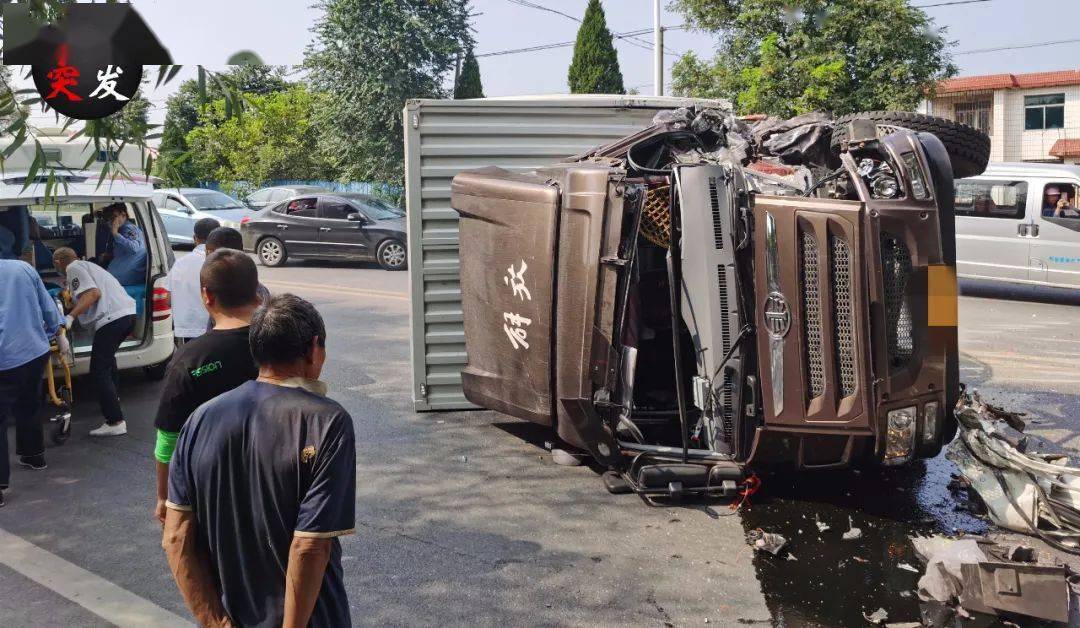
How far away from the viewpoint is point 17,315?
633 cm

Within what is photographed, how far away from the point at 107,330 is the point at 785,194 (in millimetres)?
5176

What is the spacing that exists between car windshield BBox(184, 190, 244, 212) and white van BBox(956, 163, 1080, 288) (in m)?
16.3

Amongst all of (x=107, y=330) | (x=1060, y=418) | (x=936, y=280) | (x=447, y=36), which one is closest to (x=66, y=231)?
(x=107, y=330)

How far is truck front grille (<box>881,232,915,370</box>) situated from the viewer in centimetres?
528

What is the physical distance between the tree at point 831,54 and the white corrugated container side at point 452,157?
446 inches

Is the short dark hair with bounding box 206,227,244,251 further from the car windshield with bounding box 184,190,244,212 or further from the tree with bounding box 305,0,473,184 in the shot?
the tree with bounding box 305,0,473,184

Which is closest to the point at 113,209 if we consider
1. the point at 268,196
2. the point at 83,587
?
the point at 83,587

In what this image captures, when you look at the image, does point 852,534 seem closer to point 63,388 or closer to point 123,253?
point 63,388

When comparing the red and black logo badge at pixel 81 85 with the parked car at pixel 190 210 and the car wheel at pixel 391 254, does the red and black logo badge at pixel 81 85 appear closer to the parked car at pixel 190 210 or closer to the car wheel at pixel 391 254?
the car wheel at pixel 391 254

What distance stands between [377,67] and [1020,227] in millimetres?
19336

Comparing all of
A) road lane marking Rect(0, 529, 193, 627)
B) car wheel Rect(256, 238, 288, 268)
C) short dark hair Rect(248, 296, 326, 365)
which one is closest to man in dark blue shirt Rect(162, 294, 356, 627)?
short dark hair Rect(248, 296, 326, 365)

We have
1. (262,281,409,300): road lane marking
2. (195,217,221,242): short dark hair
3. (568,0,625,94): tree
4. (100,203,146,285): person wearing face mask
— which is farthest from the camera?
(568,0,625,94): tree

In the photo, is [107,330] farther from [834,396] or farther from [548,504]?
[834,396]

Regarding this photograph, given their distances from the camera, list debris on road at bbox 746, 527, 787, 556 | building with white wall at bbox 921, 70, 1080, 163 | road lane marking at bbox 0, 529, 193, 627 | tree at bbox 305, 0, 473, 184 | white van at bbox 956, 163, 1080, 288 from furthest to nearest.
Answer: building with white wall at bbox 921, 70, 1080, 163
tree at bbox 305, 0, 473, 184
white van at bbox 956, 163, 1080, 288
debris on road at bbox 746, 527, 787, 556
road lane marking at bbox 0, 529, 193, 627
